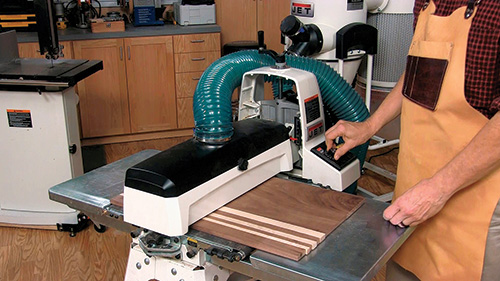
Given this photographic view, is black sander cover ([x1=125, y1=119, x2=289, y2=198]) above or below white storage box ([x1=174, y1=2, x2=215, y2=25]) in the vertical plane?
below

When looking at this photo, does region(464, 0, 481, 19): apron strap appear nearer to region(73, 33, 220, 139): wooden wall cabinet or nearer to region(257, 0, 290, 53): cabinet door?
region(73, 33, 220, 139): wooden wall cabinet

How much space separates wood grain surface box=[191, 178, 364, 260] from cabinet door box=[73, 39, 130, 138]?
290 cm

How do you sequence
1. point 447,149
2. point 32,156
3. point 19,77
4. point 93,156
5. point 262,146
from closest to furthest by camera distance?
point 447,149, point 262,146, point 19,77, point 32,156, point 93,156

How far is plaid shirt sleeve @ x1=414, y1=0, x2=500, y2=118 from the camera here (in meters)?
1.17

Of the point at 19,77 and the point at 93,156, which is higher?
the point at 19,77

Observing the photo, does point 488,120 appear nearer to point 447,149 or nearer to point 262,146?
point 447,149

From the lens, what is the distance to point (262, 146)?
1.53 metres

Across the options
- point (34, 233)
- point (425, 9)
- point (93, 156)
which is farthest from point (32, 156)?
point (425, 9)

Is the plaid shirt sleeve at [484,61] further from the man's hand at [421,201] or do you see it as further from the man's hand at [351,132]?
the man's hand at [351,132]

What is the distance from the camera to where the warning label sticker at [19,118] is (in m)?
2.84

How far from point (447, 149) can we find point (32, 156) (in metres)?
2.28

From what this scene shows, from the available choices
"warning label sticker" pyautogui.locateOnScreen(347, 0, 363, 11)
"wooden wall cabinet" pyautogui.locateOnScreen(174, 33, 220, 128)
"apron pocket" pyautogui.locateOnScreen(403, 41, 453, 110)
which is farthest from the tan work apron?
"wooden wall cabinet" pyautogui.locateOnScreen(174, 33, 220, 128)

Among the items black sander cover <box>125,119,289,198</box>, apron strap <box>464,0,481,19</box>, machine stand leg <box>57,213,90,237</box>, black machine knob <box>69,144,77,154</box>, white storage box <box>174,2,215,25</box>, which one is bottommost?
machine stand leg <box>57,213,90,237</box>

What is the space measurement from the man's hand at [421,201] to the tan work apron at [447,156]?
10 centimetres
